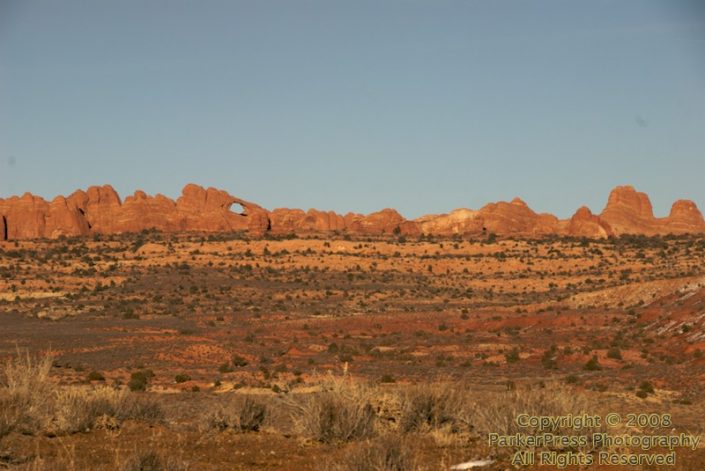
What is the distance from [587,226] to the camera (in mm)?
107375

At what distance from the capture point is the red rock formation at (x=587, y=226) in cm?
10650

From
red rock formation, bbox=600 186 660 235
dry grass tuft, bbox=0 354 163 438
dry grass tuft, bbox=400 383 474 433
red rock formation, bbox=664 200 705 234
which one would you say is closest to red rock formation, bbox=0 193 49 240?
red rock formation, bbox=600 186 660 235

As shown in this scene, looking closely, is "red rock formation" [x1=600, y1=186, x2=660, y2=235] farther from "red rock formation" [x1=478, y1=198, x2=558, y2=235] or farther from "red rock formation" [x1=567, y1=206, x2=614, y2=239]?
"red rock formation" [x1=478, y1=198, x2=558, y2=235]

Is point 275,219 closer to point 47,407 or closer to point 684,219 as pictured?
point 684,219

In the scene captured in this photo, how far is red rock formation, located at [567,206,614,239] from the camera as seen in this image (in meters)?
106

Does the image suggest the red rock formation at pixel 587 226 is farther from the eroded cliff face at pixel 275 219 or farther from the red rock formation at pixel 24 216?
the red rock formation at pixel 24 216

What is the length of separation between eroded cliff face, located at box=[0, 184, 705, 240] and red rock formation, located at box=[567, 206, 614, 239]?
0.12m

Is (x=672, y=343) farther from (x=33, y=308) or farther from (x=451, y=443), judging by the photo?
(x=33, y=308)

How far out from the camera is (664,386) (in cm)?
2544

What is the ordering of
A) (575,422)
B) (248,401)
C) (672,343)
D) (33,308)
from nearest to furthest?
1. (575,422)
2. (248,401)
3. (672,343)
4. (33,308)

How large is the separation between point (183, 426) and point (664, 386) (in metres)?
15.7

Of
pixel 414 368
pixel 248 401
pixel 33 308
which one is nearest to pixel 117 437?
pixel 248 401

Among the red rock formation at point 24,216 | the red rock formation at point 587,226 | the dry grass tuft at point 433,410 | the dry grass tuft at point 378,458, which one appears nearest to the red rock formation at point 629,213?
the red rock formation at point 587,226

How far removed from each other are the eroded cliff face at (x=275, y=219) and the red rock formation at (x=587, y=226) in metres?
0.12
